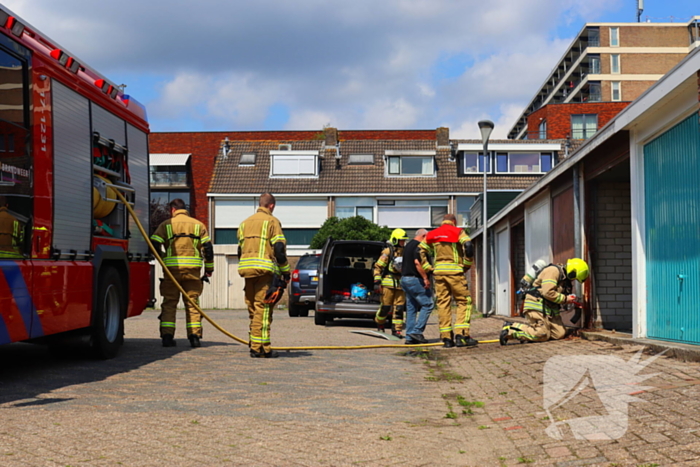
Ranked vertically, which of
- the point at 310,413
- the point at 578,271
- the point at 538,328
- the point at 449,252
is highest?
the point at 449,252

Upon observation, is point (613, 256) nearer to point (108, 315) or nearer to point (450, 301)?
point (450, 301)

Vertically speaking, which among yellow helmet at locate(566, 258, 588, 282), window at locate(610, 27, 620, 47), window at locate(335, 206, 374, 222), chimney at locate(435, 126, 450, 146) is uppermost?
window at locate(610, 27, 620, 47)

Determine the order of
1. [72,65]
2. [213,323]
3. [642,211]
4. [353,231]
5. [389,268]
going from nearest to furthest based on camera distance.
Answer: [72,65] → [642,211] → [213,323] → [389,268] → [353,231]

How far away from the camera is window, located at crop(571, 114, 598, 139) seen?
198 feet

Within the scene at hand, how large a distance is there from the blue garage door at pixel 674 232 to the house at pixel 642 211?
0.4 inches

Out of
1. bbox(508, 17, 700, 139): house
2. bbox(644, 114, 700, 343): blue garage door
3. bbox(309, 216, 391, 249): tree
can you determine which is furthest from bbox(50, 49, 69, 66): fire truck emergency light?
bbox(508, 17, 700, 139): house

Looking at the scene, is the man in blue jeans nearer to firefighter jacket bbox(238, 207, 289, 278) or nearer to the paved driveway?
the paved driveway

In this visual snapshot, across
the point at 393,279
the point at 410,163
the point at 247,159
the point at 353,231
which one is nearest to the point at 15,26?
the point at 393,279

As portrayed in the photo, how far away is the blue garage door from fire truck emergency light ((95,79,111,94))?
665 cm

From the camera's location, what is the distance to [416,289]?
12.9m

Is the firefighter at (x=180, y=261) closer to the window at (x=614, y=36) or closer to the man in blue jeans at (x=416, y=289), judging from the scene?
the man in blue jeans at (x=416, y=289)

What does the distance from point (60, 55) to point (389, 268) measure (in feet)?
25.6

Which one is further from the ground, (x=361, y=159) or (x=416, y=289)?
(x=361, y=159)

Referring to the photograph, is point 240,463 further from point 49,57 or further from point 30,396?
point 49,57
